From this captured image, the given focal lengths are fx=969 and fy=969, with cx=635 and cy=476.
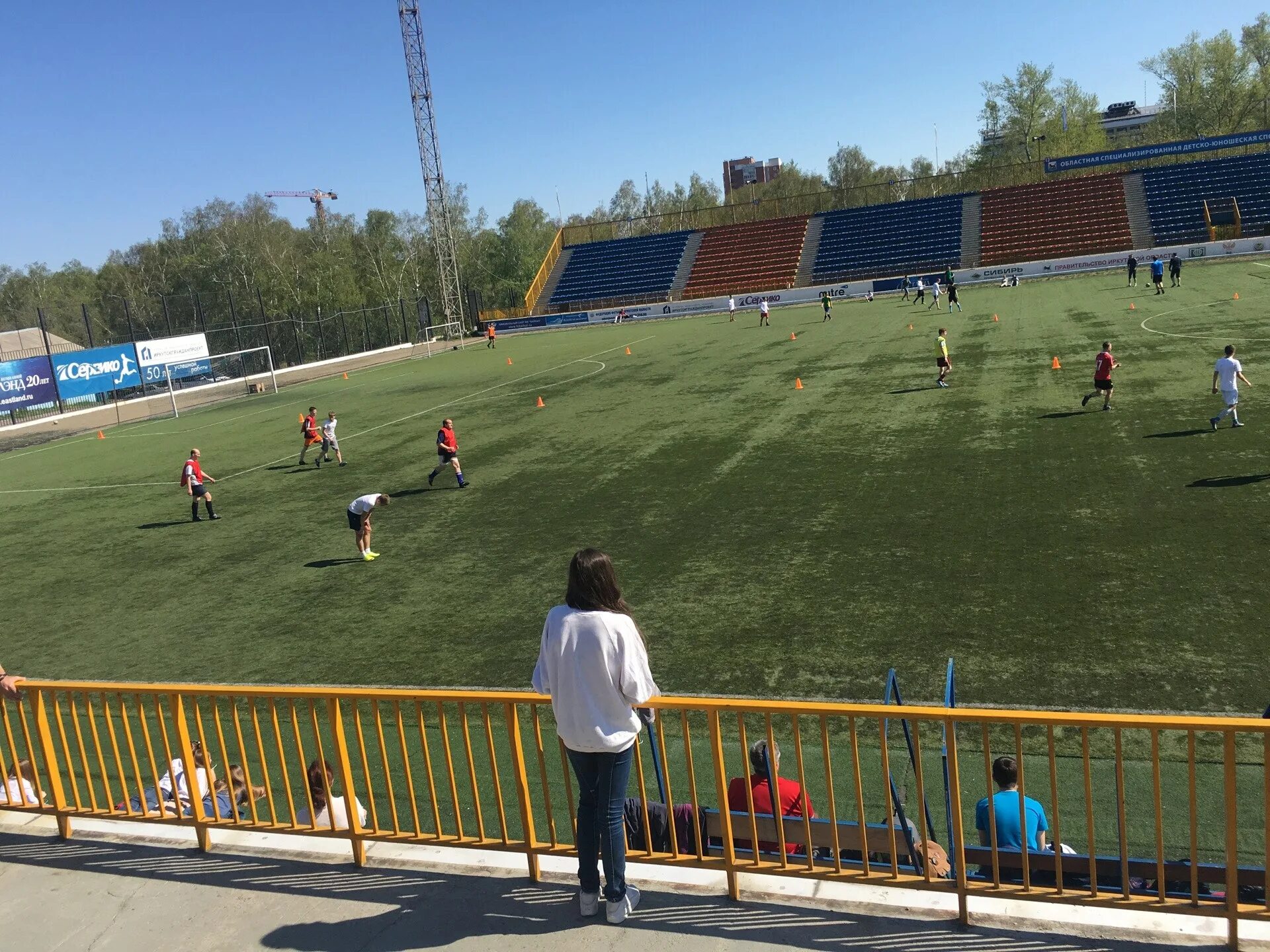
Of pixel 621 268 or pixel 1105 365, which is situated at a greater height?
pixel 621 268

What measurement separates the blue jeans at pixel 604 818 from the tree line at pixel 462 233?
7319 centimetres

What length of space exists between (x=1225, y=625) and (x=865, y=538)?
4873 millimetres

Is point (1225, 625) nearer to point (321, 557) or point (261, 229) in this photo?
point (321, 557)

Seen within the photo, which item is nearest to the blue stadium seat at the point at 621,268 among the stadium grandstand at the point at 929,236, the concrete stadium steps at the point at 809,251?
the stadium grandstand at the point at 929,236

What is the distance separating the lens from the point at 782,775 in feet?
26.0

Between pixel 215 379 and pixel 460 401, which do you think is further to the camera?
pixel 215 379

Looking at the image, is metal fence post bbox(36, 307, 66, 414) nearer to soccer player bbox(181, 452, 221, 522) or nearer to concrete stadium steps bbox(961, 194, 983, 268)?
soccer player bbox(181, 452, 221, 522)

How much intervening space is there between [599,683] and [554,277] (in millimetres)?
78749

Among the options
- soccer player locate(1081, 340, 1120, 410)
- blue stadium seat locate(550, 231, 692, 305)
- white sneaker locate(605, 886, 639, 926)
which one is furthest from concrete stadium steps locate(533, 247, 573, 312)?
white sneaker locate(605, 886, 639, 926)

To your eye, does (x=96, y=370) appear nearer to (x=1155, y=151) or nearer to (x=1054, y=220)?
(x=1054, y=220)

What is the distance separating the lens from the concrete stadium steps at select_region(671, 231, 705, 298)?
74.6 m

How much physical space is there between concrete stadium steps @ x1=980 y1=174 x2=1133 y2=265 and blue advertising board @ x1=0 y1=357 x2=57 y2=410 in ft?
180

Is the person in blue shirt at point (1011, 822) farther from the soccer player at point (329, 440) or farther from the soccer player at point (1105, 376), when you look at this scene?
the soccer player at point (329, 440)

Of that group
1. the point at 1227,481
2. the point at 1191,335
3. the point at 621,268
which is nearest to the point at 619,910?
the point at 1227,481
